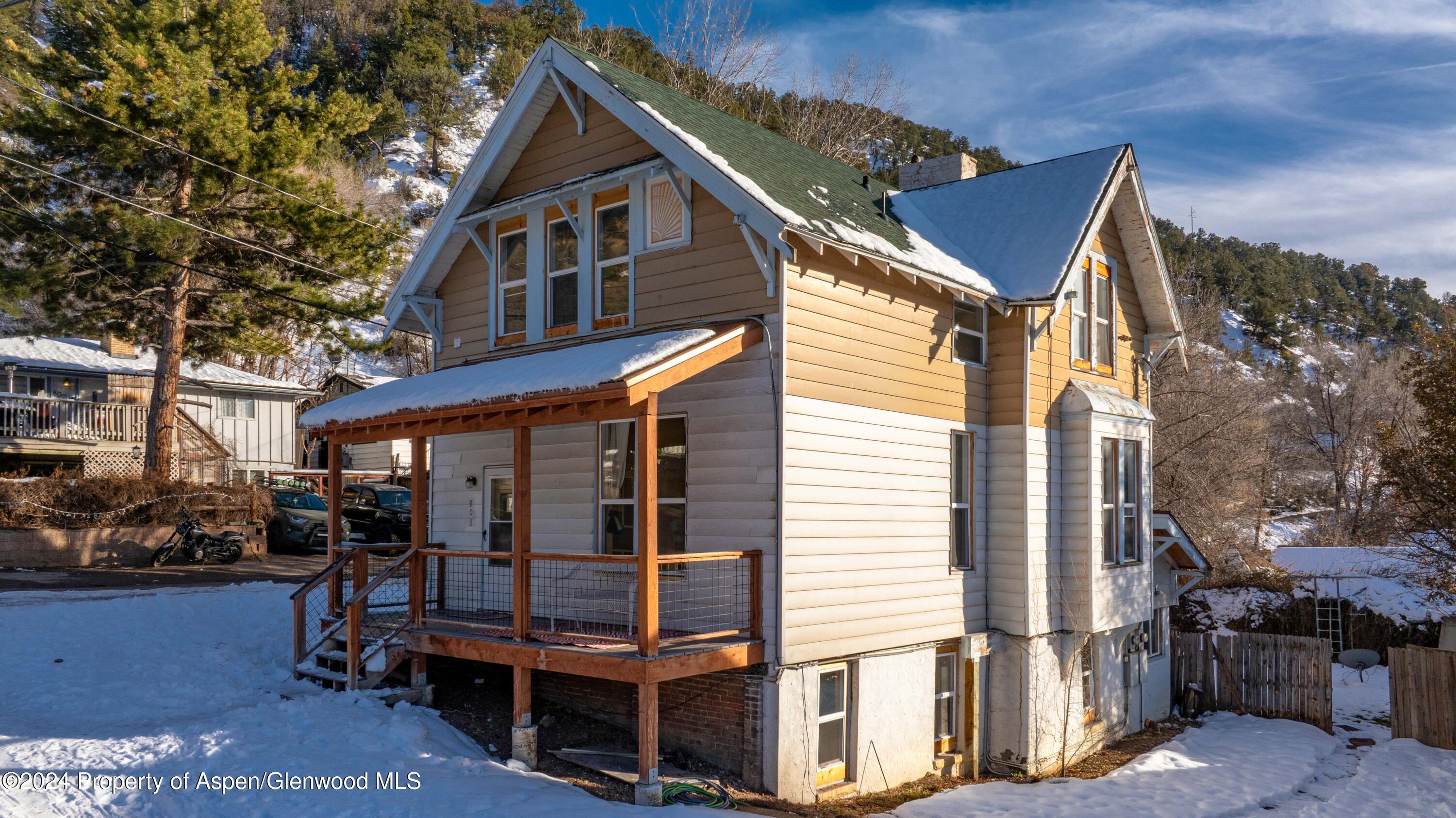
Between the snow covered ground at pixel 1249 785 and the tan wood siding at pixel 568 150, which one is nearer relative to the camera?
the snow covered ground at pixel 1249 785

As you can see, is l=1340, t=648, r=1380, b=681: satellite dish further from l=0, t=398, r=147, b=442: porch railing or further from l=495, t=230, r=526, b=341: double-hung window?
l=0, t=398, r=147, b=442: porch railing

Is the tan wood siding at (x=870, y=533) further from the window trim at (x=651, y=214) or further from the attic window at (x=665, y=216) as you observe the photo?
the attic window at (x=665, y=216)

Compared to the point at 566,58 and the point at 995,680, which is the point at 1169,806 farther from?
the point at 566,58

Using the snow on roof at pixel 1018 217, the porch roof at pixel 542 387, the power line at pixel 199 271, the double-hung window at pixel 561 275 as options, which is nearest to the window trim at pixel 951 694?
the snow on roof at pixel 1018 217

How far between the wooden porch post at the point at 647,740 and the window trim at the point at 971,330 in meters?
6.45

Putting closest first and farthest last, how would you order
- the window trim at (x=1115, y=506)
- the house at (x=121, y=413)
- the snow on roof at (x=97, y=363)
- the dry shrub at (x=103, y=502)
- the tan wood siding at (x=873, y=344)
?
the tan wood siding at (x=873, y=344)
the window trim at (x=1115, y=506)
the dry shrub at (x=103, y=502)
the house at (x=121, y=413)
the snow on roof at (x=97, y=363)

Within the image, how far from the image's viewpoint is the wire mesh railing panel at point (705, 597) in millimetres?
10789

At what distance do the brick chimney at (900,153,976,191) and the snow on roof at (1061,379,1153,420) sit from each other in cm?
479

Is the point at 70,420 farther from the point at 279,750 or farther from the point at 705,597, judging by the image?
the point at 705,597

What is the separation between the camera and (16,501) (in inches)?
870

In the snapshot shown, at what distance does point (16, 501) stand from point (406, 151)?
6425 cm

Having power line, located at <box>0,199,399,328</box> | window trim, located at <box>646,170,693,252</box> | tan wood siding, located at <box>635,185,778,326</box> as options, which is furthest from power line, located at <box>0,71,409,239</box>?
tan wood siding, located at <box>635,185,778,326</box>

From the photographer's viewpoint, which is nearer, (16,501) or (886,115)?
(16,501)

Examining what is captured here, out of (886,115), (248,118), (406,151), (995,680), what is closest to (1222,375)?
(886,115)
